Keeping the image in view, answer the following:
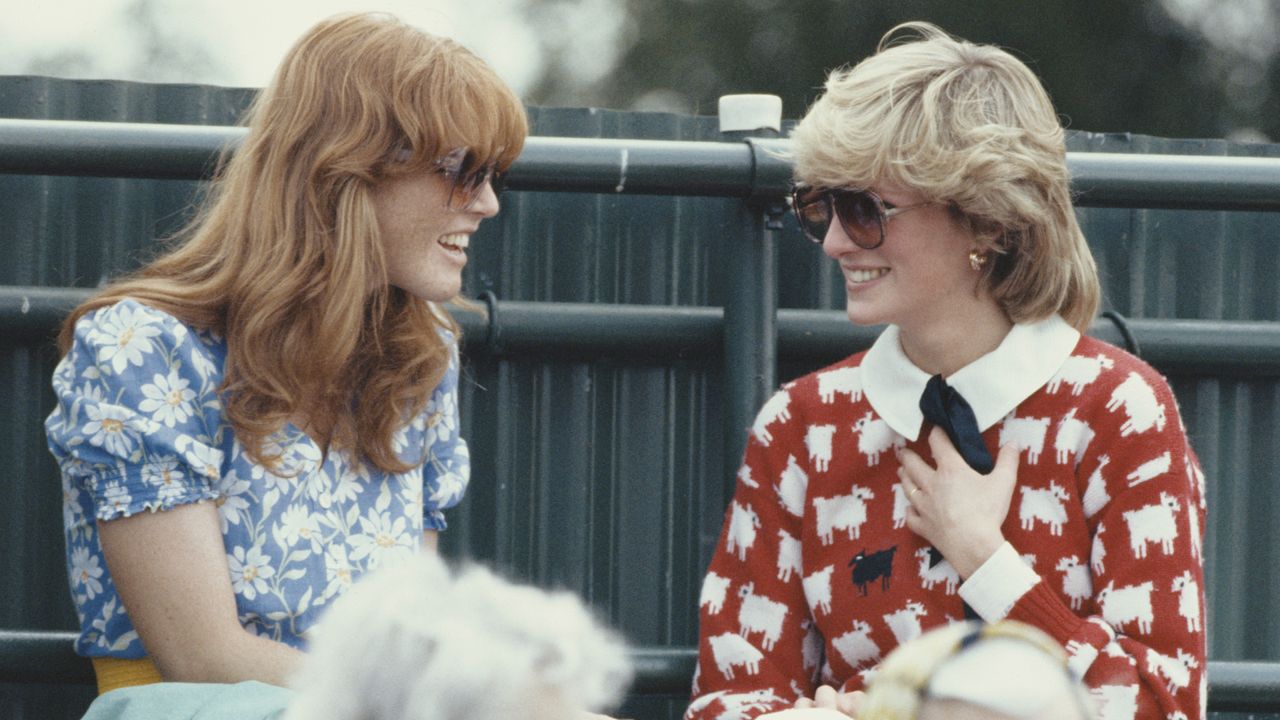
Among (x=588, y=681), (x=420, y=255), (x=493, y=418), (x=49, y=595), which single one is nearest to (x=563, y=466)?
(x=493, y=418)

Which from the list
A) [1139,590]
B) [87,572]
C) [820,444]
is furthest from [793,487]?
[87,572]

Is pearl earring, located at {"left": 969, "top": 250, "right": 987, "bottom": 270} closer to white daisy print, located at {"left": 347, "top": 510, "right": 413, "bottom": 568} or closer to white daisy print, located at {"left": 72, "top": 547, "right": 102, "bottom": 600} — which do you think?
white daisy print, located at {"left": 347, "top": 510, "right": 413, "bottom": 568}

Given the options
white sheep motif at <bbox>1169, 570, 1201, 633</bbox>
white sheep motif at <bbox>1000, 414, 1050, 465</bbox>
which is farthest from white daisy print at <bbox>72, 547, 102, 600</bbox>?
white sheep motif at <bbox>1169, 570, 1201, 633</bbox>

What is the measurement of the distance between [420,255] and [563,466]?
62cm

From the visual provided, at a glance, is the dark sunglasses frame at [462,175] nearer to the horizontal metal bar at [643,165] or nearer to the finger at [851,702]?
the horizontal metal bar at [643,165]

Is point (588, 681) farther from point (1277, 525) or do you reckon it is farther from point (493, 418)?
point (1277, 525)

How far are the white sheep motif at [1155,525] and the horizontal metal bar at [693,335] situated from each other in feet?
2.30

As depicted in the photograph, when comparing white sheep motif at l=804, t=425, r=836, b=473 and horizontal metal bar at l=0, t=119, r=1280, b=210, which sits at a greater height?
horizontal metal bar at l=0, t=119, r=1280, b=210

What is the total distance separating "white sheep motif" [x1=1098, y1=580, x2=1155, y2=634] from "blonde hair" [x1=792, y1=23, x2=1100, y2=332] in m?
0.50

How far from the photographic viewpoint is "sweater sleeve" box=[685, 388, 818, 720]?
2789 millimetres

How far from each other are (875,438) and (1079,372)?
356mm

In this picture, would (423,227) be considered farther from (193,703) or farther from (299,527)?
(193,703)

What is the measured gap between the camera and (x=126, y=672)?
257cm

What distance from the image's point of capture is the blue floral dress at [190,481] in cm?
241
